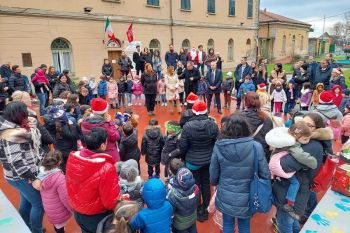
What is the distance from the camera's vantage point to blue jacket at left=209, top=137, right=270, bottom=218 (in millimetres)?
2652

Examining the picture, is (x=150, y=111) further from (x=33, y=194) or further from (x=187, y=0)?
(x=187, y=0)

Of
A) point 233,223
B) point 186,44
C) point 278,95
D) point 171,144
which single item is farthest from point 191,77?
point 186,44

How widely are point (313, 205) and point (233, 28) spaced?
2377 cm

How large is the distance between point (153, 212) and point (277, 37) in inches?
1434

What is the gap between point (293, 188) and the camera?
2.78 metres

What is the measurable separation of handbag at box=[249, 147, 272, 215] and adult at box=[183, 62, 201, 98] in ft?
22.1

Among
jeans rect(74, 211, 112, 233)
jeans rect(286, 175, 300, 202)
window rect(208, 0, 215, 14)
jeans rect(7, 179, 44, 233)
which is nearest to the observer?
jeans rect(74, 211, 112, 233)

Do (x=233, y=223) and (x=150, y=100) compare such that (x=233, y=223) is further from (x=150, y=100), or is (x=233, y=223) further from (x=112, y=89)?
(x=112, y=89)

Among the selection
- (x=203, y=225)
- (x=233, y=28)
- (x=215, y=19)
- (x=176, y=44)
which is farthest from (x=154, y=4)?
(x=203, y=225)

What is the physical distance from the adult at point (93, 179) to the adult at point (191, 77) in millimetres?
6888

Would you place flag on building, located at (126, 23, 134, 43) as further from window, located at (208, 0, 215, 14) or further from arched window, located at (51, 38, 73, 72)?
window, located at (208, 0, 215, 14)

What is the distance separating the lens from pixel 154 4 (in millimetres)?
17609

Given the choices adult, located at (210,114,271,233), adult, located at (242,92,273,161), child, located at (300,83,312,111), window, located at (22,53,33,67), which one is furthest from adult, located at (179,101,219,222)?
window, located at (22,53,33,67)

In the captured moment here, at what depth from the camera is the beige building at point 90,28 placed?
1214 cm
